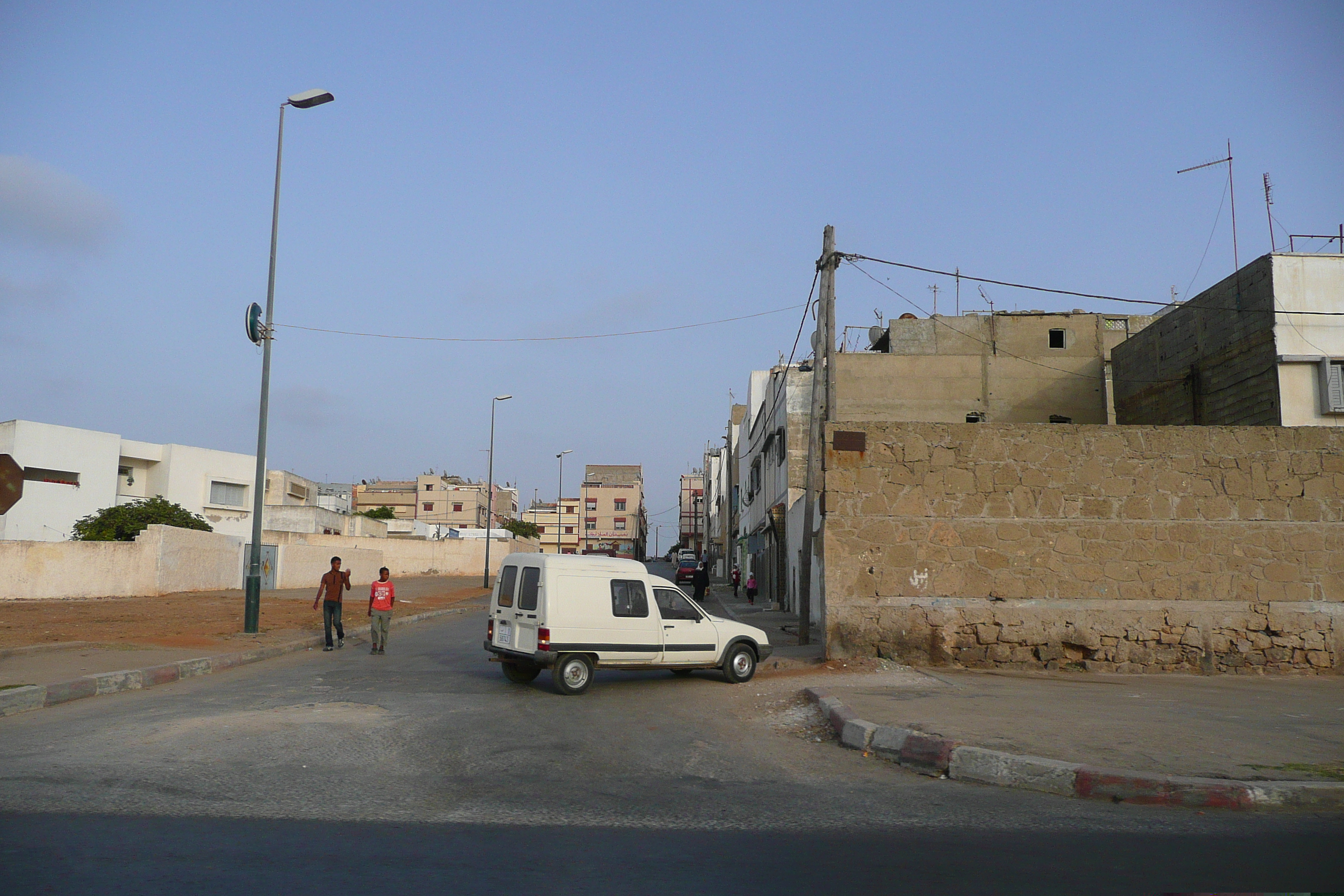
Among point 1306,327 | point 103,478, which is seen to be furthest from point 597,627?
point 103,478

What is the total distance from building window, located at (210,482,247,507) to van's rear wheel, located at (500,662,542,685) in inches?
2098

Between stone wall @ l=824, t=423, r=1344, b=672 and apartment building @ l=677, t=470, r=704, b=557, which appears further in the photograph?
apartment building @ l=677, t=470, r=704, b=557

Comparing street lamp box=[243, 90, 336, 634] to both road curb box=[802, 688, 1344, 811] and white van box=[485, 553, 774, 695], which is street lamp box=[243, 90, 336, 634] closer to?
white van box=[485, 553, 774, 695]

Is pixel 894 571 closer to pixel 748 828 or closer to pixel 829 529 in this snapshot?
pixel 829 529

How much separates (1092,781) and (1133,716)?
10.2 feet

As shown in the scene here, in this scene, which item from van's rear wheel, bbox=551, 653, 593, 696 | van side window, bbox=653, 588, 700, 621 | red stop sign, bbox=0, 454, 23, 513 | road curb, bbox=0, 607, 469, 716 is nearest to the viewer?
red stop sign, bbox=0, 454, 23, 513

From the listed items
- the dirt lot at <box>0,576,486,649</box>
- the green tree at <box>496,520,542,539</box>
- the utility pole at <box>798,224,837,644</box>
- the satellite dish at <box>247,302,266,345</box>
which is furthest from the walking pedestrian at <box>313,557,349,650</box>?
the green tree at <box>496,520,542,539</box>

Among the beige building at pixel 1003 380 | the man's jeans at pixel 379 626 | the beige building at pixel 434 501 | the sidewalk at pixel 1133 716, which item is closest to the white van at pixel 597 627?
the sidewalk at pixel 1133 716

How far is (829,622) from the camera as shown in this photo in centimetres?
1455

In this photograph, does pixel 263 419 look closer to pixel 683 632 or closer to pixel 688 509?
pixel 683 632

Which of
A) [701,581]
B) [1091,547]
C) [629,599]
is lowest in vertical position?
[701,581]

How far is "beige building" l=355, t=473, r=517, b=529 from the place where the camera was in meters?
126

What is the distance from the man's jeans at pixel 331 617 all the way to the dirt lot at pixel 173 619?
1.02m

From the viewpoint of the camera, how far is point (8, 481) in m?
10.1
